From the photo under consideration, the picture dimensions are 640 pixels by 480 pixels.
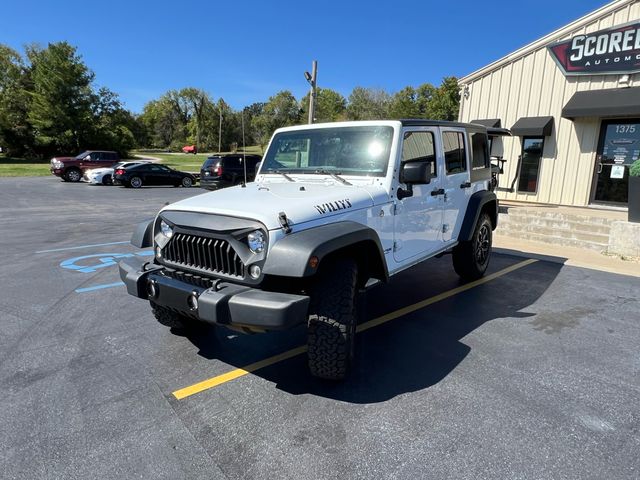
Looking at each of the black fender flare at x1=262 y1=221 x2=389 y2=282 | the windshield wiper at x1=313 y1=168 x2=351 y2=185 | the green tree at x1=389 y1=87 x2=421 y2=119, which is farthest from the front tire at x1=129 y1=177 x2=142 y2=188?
the green tree at x1=389 y1=87 x2=421 y2=119

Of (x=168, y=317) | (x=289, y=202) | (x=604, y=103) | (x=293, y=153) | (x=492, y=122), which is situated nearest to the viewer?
(x=289, y=202)

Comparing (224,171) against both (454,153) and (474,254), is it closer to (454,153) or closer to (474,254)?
(474,254)

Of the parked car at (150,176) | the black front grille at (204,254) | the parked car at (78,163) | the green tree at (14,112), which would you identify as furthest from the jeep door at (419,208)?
the green tree at (14,112)

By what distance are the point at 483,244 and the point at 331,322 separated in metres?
3.67

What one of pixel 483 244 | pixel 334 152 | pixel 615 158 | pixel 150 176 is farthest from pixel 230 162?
pixel 334 152

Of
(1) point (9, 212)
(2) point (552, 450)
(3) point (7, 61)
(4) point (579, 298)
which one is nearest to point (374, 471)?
(2) point (552, 450)

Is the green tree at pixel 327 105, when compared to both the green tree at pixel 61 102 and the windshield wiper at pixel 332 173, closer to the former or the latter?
the green tree at pixel 61 102

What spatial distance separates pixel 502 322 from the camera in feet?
14.1

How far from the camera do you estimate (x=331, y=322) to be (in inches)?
113

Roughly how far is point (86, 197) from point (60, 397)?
15.1m

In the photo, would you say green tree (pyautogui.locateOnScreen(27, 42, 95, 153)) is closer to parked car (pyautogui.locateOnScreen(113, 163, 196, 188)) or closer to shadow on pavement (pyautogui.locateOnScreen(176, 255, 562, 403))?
parked car (pyautogui.locateOnScreen(113, 163, 196, 188))

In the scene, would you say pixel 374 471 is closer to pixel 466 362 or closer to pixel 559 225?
pixel 466 362

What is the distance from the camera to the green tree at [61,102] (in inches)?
1476

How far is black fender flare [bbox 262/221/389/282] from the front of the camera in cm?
257
